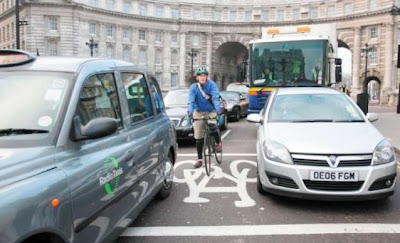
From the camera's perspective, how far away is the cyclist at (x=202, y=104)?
767 cm

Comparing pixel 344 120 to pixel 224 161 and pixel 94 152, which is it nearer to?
pixel 224 161

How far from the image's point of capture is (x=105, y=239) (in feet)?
10.6

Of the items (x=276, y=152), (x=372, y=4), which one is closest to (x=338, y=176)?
(x=276, y=152)

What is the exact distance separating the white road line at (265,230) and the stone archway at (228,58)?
73.5 metres

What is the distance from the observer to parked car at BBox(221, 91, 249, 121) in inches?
737

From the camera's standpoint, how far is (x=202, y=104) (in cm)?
777

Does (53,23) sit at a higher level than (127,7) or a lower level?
lower

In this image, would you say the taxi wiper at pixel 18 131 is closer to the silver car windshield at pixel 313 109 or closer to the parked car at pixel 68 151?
the parked car at pixel 68 151

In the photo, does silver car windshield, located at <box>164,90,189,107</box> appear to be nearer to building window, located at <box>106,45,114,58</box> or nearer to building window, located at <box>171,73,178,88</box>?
building window, located at <box>106,45,114,58</box>

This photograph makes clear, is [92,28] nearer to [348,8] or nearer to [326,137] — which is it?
[348,8]

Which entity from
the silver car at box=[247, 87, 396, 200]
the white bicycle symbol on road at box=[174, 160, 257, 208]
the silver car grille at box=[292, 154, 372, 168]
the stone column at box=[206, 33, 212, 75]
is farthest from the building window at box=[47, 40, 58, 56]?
the silver car grille at box=[292, 154, 372, 168]

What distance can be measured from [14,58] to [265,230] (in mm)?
3122

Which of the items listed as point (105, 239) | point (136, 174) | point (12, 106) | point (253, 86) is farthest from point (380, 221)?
point (253, 86)

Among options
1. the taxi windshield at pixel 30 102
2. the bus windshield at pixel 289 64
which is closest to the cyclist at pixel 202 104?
the taxi windshield at pixel 30 102
